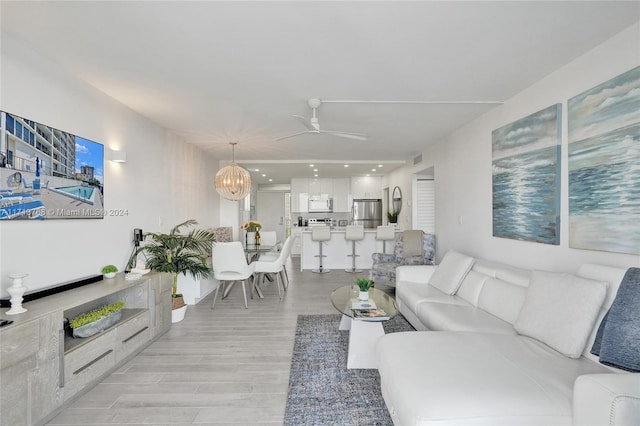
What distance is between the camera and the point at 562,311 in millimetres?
1872

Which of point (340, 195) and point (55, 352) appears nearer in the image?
point (55, 352)

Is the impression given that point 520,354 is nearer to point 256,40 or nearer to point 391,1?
point 391,1

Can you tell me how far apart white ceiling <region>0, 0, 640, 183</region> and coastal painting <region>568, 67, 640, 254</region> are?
41 centimetres

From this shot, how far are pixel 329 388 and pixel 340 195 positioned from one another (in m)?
7.26

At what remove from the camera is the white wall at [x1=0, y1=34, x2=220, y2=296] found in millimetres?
2064

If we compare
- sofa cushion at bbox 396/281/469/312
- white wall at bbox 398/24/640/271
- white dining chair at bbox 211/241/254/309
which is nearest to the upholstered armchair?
white wall at bbox 398/24/640/271

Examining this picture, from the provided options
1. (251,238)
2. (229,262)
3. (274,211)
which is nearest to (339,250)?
(251,238)

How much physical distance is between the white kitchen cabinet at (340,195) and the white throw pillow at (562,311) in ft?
23.2

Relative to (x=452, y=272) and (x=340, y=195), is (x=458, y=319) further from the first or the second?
(x=340, y=195)

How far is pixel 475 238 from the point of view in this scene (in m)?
3.77

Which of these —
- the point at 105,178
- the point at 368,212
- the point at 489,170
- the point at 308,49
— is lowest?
the point at 368,212

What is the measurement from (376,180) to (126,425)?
8129mm

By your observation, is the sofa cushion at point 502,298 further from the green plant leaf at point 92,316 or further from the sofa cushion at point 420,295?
the green plant leaf at point 92,316

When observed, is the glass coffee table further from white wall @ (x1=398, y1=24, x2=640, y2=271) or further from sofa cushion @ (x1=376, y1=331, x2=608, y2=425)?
white wall @ (x1=398, y1=24, x2=640, y2=271)
